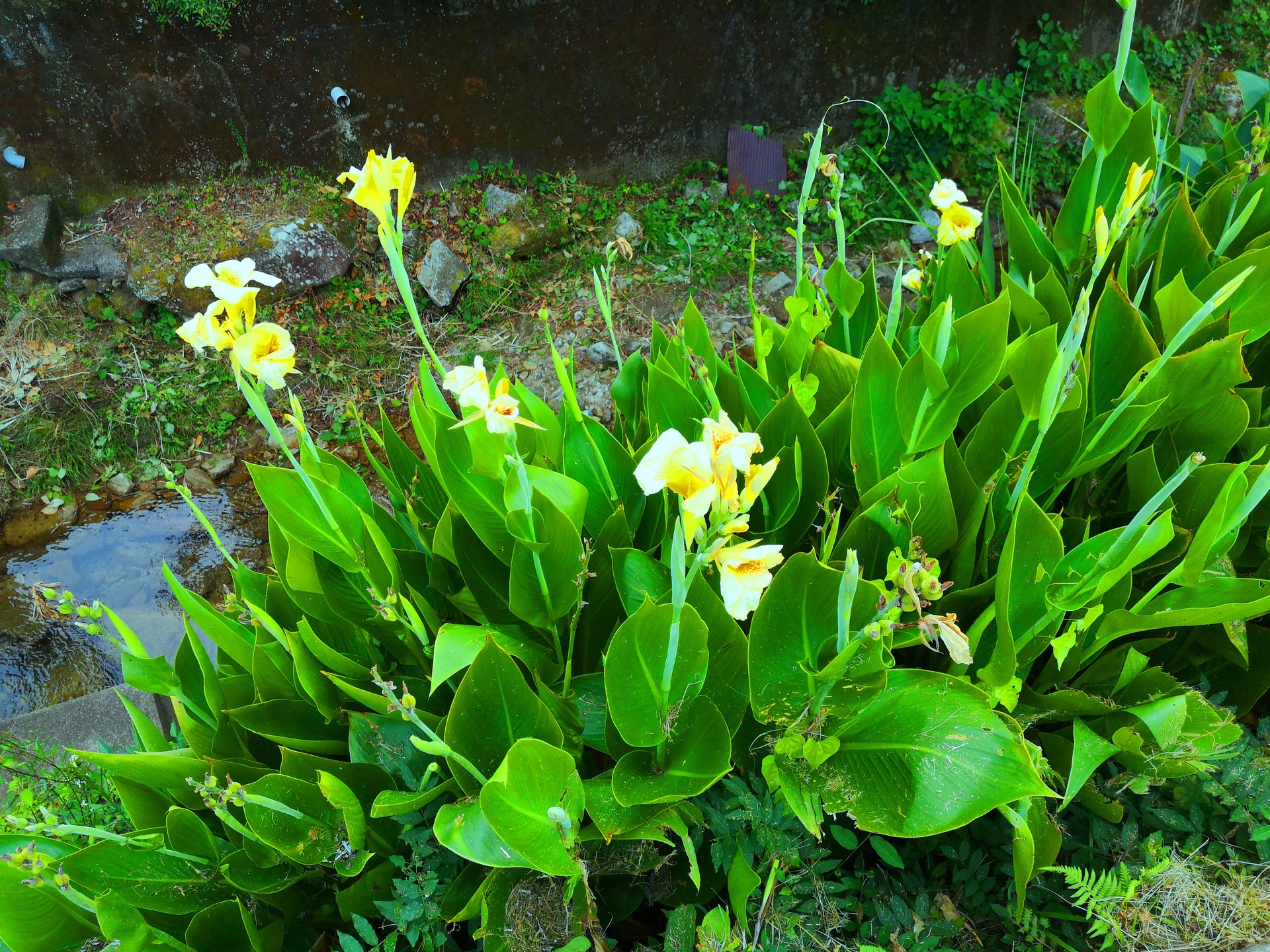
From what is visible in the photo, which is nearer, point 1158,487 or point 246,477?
point 1158,487

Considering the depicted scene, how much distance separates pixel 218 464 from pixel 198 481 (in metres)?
0.11

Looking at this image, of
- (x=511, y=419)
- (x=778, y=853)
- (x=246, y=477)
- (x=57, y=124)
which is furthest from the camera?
(x=57, y=124)

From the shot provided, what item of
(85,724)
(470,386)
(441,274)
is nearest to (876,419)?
(470,386)

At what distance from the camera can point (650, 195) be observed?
165 inches

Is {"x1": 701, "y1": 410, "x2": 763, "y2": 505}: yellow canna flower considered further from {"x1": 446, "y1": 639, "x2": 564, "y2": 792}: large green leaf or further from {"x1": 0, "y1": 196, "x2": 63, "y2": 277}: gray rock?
{"x1": 0, "y1": 196, "x2": 63, "y2": 277}: gray rock

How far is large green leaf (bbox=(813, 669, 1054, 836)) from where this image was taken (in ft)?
2.81

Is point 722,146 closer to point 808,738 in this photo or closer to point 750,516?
point 750,516

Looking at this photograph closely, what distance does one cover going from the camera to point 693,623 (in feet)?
2.98

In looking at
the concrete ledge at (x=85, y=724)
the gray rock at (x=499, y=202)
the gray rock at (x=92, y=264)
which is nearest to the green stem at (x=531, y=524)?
the concrete ledge at (x=85, y=724)

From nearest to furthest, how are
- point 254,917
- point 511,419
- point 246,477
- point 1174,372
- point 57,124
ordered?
1. point 511,419
2. point 254,917
3. point 1174,372
4. point 246,477
5. point 57,124

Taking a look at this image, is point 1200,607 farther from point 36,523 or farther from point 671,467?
point 36,523

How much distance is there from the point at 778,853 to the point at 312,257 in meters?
3.65

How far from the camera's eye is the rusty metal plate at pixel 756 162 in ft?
13.6

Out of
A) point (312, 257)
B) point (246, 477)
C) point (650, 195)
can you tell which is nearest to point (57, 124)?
point (312, 257)
